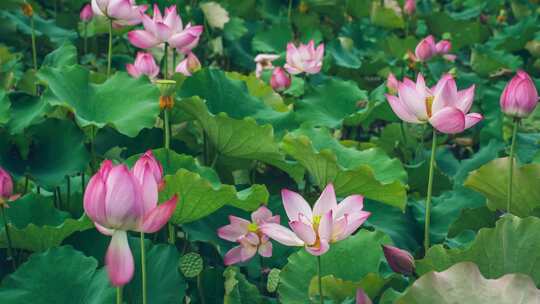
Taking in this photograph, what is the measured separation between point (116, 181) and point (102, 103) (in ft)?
2.58

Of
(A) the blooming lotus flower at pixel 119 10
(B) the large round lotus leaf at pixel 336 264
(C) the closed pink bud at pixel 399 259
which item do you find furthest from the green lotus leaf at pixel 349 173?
(A) the blooming lotus flower at pixel 119 10

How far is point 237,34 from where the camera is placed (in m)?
2.86

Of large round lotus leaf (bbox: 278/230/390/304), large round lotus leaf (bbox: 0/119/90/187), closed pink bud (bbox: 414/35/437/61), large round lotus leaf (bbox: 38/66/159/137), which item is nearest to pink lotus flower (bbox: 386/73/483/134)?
large round lotus leaf (bbox: 278/230/390/304)

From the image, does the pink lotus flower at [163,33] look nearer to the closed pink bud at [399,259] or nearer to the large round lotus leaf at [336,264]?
the large round lotus leaf at [336,264]

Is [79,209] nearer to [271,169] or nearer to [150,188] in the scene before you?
[271,169]

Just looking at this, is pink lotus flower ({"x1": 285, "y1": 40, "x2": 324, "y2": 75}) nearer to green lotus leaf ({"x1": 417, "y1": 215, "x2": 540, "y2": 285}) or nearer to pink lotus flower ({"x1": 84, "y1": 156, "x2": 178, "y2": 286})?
green lotus leaf ({"x1": 417, "y1": 215, "x2": 540, "y2": 285})

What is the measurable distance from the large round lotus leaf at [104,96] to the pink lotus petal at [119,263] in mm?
668

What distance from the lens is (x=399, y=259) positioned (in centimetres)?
110

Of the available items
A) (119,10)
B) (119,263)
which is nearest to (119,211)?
(119,263)

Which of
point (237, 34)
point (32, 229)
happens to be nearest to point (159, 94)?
point (32, 229)

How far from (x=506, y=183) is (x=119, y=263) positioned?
0.75 metres

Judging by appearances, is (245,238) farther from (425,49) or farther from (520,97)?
(425,49)

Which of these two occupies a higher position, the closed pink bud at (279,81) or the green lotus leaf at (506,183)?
the green lotus leaf at (506,183)

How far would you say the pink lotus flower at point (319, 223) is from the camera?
1.01 m
